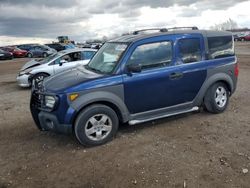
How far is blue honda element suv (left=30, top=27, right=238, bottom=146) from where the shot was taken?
4.67 meters

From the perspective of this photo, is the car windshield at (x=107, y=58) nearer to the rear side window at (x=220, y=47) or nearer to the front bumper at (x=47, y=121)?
the front bumper at (x=47, y=121)

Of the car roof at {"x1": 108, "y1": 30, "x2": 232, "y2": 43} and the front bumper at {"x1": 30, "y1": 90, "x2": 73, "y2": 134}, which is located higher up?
the car roof at {"x1": 108, "y1": 30, "x2": 232, "y2": 43}

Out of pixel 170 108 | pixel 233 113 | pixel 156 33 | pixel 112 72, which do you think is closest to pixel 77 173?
pixel 112 72

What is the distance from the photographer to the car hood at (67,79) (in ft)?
15.6

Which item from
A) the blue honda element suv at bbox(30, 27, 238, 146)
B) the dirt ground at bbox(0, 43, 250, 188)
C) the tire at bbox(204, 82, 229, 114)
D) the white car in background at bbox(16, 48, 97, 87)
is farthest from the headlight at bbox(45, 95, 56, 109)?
the white car in background at bbox(16, 48, 97, 87)

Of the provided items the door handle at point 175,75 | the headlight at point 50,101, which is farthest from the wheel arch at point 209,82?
the headlight at point 50,101

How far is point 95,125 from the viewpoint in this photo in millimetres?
4785

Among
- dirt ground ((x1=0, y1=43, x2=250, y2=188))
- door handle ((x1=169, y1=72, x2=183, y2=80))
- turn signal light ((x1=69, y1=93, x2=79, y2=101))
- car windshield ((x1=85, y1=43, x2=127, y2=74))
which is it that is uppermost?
car windshield ((x1=85, y1=43, x2=127, y2=74))

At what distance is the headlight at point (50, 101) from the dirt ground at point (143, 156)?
781 millimetres

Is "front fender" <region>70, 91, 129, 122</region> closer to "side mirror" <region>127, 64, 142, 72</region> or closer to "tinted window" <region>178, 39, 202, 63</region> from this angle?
"side mirror" <region>127, 64, 142, 72</region>

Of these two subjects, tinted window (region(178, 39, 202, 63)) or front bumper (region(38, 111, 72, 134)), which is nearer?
front bumper (region(38, 111, 72, 134))

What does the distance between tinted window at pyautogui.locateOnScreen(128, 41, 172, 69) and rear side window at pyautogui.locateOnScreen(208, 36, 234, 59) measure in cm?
104

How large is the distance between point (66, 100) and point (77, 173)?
3.99 feet

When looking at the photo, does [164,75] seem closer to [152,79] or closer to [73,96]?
[152,79]
